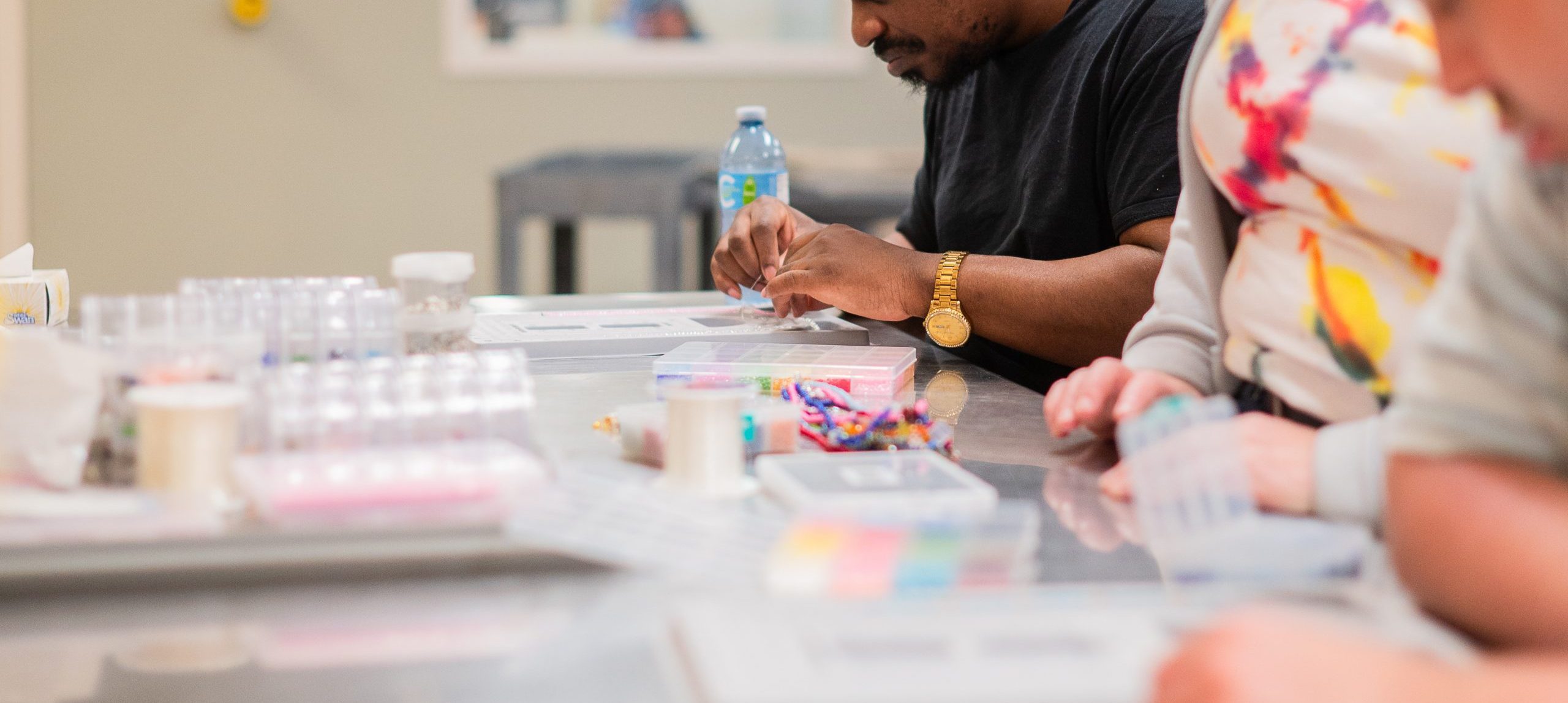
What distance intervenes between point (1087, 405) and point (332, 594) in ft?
1.82

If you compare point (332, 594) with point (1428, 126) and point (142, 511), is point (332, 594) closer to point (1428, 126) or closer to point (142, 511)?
point (142, 511)

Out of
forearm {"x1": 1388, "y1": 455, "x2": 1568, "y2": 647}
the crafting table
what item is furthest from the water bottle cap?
forearm {"x1": 1388, "y1": 455, "x2": 1568, "y2": 647}

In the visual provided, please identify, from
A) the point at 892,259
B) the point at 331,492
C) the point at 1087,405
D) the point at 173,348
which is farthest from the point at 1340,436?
the point at 892,259

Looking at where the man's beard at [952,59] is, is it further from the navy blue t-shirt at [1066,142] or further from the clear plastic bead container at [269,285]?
the clear plastic bead container at [269,285]

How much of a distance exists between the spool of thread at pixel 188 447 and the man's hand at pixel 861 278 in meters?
0.87

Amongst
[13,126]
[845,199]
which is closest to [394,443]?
[845,199]

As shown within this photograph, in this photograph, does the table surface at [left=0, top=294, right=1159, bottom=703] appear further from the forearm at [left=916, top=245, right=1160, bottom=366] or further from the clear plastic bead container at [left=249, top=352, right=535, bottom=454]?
the forearm at [left=916, top=245, right=1160, bottom=366]

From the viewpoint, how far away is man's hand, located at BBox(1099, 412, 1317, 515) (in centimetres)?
74

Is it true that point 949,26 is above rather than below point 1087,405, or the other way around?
above

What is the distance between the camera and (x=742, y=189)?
1842 mm

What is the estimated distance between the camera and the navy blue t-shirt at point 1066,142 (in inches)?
60.2

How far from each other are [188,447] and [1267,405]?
2.25 ft

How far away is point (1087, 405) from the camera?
0.98 meters

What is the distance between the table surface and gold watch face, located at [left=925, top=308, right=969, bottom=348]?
0.74 m
